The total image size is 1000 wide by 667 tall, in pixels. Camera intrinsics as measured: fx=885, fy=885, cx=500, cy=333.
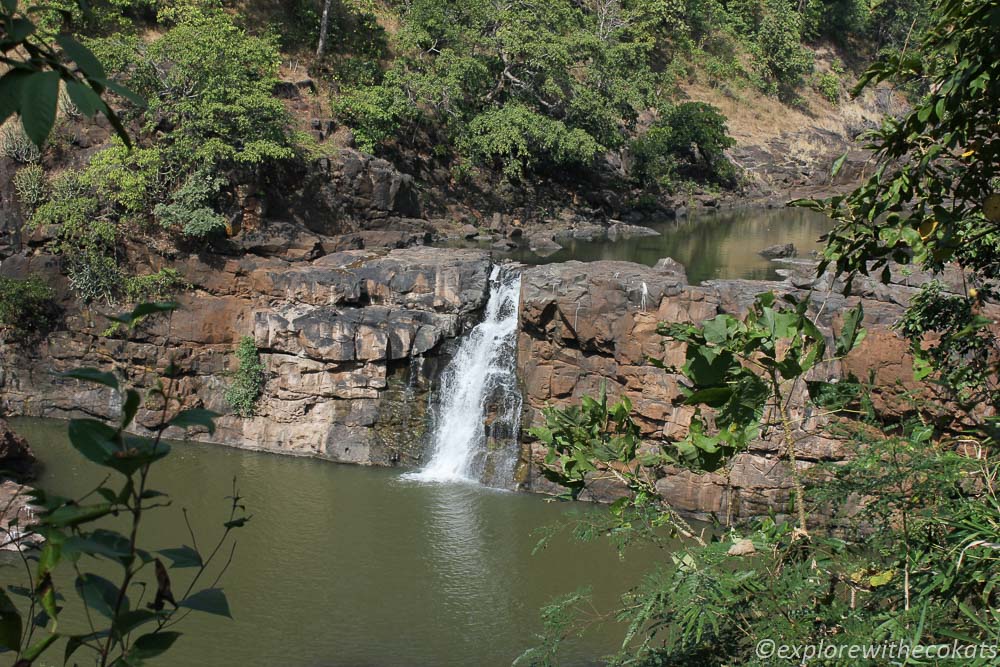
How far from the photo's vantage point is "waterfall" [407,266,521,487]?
14.1 metres

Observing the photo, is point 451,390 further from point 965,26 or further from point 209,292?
point 965,26

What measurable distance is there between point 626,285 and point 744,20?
3015 centimetres

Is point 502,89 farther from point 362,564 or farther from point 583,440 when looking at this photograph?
point 583,440

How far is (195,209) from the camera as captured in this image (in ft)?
50.6

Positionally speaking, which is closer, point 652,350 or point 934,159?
point 934,159

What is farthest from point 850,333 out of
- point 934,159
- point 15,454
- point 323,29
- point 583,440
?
point 323,29

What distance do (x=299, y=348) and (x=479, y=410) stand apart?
3096 millimetres

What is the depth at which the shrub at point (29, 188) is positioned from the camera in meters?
15.4

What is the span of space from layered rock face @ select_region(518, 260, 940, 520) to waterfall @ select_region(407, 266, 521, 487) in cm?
37

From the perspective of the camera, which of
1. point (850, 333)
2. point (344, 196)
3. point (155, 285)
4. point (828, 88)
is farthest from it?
point (828, 88)

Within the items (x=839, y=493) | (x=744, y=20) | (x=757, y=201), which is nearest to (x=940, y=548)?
(x=839, y=493)

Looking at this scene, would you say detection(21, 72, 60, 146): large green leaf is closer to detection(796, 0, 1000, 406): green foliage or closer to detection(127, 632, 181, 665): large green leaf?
detection(127, 632, 181, 665): large green leaf

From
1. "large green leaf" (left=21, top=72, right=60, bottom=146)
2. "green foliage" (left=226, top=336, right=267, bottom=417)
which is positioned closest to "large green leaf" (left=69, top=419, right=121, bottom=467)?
"large green leaf" (left=21, top=72, right=60, bottom=146)

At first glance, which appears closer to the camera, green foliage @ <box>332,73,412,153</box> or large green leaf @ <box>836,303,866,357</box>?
large green leaf @ <box>836,303,866,357</box>
